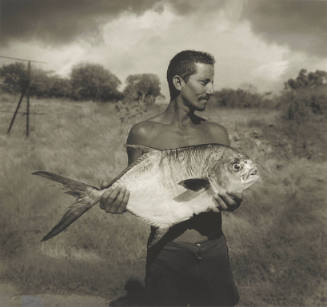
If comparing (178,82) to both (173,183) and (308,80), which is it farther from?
(308,80)

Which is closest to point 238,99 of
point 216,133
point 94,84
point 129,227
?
point 94,84

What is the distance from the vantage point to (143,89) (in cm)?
1822

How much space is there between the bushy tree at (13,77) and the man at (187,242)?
18.3 meters

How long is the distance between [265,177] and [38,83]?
15004mm

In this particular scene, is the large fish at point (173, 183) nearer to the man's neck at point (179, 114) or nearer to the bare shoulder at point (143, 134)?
the bare shoulder at point (143, 134)

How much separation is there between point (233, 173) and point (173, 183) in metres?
0.35

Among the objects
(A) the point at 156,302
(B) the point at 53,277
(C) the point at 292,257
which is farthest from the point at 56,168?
(A) the point at 156,302

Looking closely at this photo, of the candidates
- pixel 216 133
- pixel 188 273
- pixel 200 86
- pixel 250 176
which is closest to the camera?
pixel 250 176

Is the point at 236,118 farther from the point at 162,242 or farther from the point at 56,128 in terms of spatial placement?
the point at 162,242

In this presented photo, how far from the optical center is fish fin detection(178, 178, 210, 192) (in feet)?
7.39

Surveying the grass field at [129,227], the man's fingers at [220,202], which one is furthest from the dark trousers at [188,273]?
the grass field at [129,227]

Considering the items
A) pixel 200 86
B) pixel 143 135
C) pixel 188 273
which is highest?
pixel 200 86

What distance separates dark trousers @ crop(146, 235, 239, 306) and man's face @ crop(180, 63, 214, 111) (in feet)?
3.07

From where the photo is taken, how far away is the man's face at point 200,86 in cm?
269
